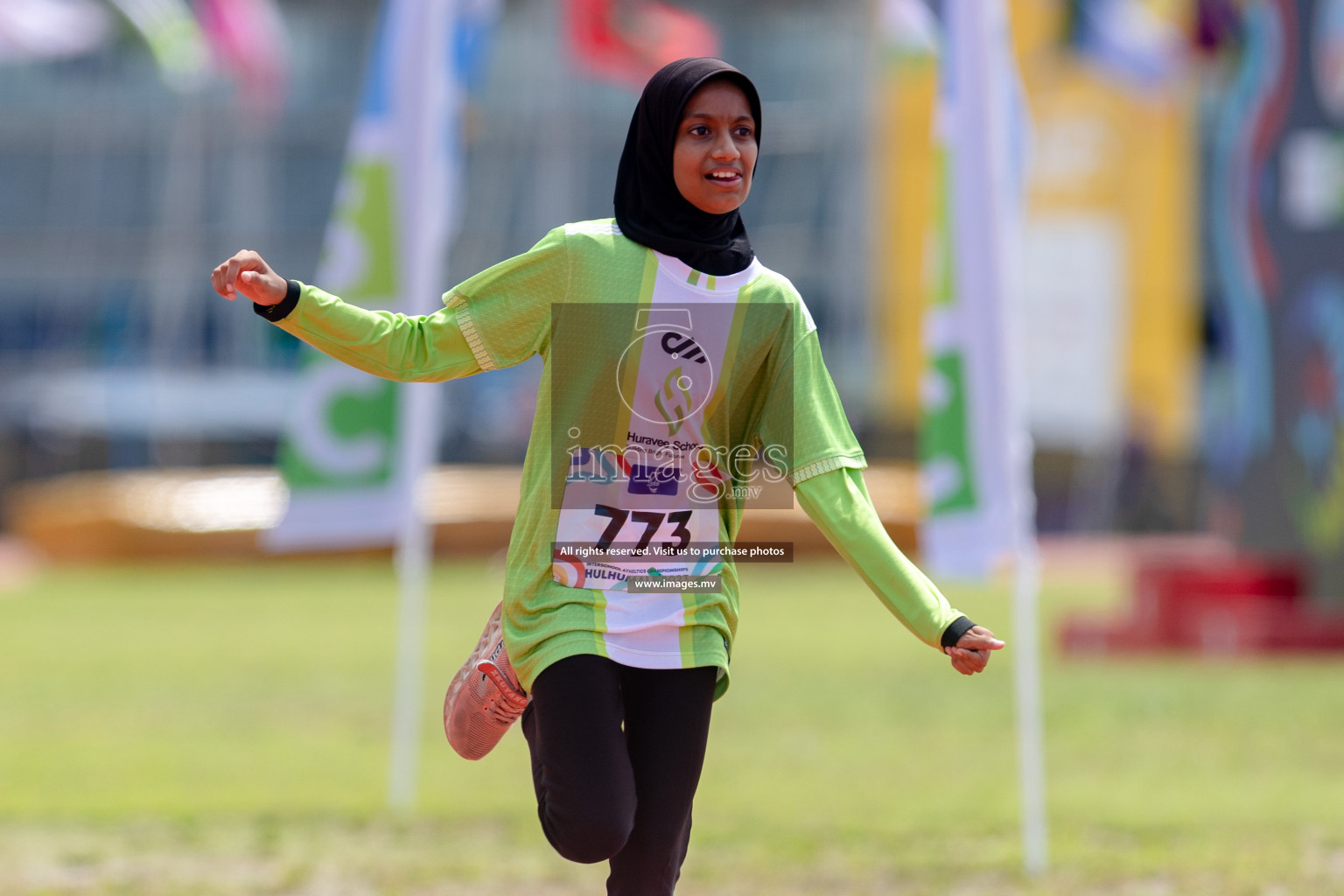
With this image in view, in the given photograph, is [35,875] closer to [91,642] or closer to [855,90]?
[91,642]

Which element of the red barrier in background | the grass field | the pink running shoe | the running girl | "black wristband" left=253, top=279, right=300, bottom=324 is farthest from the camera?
the red barrier in background

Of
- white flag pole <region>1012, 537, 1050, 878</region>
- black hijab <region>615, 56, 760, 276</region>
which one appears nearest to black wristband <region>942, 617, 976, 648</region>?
black hijab <region>615, 56, 760, 276</region>

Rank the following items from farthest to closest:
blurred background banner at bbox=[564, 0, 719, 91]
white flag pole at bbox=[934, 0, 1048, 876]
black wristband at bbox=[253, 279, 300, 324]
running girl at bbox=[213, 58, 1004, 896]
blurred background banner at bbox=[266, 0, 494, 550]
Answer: blurred background banner at bbox=[564, 0, 719, 91] < blurred background banner at bbox=[266, 0, 494, 550] < white flag pole at bbox=[934, 0, 1048, 876] < running girl at bbox=[213, 58, 1004, 896] < black wristband at bbox=[253, 279, 300, 324]

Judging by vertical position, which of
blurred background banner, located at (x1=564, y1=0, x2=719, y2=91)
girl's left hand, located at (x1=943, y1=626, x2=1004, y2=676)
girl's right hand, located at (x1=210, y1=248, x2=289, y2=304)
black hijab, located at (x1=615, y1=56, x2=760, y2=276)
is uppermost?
blurred background banner, located at (x1=564, y1=0, x2=719, y2=91)

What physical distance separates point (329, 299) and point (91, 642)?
12106mm

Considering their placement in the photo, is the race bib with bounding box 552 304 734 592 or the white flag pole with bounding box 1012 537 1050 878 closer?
the race bib with bounding box 552 304 734 592

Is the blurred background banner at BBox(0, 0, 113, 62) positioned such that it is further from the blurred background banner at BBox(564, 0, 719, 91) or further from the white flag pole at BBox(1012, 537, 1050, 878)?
the white flag pole at BBox(1012, 537, 1050, 878)

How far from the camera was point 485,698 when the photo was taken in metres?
3.92

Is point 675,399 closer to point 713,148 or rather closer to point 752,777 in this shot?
point 713,148

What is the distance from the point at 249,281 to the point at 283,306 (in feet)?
0.36

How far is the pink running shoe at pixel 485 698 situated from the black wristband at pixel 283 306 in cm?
86

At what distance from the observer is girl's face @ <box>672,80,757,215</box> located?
3.63m

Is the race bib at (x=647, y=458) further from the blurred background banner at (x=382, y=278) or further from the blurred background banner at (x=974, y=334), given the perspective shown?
the blurred background banner at (x=382, y=278)

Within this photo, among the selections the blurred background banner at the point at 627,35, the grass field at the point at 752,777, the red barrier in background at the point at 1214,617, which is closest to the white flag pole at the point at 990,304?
the grass field at the point at 752,777
